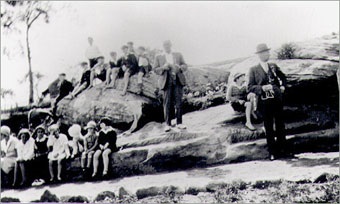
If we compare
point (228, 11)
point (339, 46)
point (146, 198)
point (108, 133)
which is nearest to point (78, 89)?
point (108, 133)

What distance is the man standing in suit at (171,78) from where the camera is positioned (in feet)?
18.4

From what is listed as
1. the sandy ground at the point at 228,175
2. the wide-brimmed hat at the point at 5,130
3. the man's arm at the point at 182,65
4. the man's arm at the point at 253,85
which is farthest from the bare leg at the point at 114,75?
the man's arm at the point at 253,85

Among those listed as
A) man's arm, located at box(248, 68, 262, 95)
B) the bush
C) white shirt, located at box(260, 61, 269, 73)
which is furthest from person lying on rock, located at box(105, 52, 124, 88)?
the bush

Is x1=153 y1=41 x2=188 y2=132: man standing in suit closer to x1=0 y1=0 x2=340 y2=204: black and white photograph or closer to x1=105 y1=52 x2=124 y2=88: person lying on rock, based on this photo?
x1=0 y1=0 x2=340 y2=204: black and white photograph

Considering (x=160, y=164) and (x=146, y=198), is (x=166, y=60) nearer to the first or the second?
(x=160, y=164)

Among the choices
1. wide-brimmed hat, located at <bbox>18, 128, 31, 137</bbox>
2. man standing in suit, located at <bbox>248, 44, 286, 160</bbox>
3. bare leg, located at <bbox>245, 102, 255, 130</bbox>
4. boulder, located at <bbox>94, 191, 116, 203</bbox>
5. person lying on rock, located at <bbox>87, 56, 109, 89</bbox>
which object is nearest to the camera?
man standing in suit, located at <bbox>248, 44, 286, 160</bbox>

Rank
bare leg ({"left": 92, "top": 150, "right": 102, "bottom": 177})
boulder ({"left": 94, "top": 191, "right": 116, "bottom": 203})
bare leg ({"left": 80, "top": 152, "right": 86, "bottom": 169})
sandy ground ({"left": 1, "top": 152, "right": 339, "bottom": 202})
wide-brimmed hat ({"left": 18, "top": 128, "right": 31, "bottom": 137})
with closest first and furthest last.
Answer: sandy ground ({"left": 1, "top": 152, "right": 339, "bottom": 202}), boulder ({"left": 94, "top": 191, "right": 116, "bottom": 203}), bare leg ({"left": 92, "top": 150, "right": 102, "bottom": 177}), bare leg ({"left": 80, "top": 152, "right": 86, "bottom": 169}), wide-brimmed hat ({"left": 18, "top": 128, "right": 31, "bottom": 137})

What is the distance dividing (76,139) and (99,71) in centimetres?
83

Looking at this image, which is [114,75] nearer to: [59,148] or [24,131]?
[59,148]

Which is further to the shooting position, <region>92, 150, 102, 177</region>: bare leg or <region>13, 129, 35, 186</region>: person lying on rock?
<region>13, 129, 35, 186</region>: person lying on rock

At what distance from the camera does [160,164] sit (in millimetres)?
5484

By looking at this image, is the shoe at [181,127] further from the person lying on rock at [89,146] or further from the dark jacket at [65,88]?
the dark jacket at [65,88]

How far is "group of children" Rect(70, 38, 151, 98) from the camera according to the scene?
5770mm

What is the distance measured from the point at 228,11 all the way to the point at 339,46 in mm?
1214
